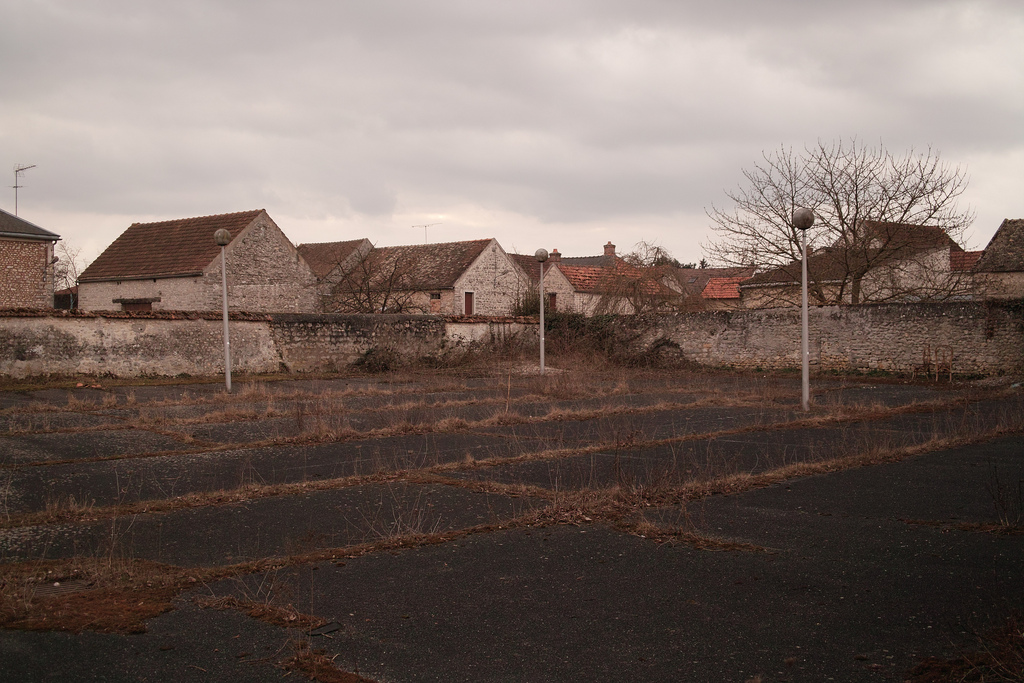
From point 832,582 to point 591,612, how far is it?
1.59m

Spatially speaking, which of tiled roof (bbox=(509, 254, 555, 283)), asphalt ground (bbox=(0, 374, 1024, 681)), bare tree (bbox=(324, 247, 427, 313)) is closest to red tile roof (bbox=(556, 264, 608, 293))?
tiled roof (bbox=(509, 254, 555, 283))

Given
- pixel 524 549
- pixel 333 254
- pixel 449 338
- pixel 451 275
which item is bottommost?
pixel 524 549

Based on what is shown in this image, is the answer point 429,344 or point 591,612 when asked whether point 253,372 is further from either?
point 591,612

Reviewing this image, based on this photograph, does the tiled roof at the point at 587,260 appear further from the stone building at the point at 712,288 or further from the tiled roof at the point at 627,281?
the tiled roof at the point at 627,281

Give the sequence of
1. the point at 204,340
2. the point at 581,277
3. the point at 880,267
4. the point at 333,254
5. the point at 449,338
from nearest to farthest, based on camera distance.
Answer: the point at 204,340 → the point at 880,267 → the point at 449,338 → the point at 333,254 → the point at 581,277

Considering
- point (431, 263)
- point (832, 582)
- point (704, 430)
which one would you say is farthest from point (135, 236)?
point (832, 582)

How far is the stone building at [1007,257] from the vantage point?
119 feet

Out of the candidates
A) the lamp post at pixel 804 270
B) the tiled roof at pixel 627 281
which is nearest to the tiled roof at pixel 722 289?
the tiled roof at pixel 627 281

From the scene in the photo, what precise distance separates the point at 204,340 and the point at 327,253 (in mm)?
27341

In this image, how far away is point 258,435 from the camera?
37.0 ft

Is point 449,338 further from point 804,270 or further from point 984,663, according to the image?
point 984,663

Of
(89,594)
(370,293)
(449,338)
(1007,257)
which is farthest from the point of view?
(1007,257)

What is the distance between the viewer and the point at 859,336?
24.7m

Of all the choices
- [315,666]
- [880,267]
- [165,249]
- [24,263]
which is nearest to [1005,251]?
[880,267]
